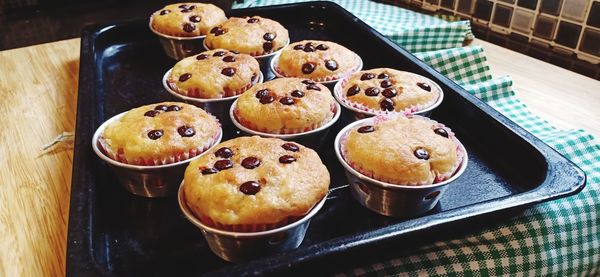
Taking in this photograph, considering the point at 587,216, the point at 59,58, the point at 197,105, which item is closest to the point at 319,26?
the point at 197,105

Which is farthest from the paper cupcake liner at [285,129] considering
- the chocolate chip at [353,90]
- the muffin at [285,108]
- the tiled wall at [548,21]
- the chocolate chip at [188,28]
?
the tiled wall at [548,21]

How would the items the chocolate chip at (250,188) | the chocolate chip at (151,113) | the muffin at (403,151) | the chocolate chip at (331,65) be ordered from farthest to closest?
1. the chocolate chip at (331,65)
2. the chocolate chip at (151,113)
3. the muffin at (403,151)
4. the chocolate chip at (250,188)

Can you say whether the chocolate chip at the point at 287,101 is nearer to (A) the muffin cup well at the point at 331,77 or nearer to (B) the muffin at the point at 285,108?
(B) the muffin at the point at 285,108

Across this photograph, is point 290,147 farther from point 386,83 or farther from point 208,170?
point 386,83

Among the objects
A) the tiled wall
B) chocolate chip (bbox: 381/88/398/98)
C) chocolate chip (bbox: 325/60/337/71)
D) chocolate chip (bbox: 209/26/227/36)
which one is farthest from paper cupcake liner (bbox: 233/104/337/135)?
the tiled wall

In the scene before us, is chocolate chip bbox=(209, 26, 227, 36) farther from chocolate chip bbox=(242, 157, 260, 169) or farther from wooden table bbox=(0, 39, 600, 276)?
chocolate chip bbox=(242, 157, 260, 169)

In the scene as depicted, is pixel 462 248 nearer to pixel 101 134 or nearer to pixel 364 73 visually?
pixel 364 73
